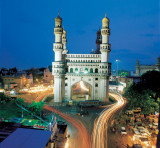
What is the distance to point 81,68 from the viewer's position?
129 feet

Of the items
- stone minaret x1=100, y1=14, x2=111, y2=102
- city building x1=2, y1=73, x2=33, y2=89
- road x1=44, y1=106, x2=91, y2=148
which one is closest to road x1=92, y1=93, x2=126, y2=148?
road x1=44, y1=106, x2=91, y2=148

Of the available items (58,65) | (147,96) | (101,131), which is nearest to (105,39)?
(58,65)

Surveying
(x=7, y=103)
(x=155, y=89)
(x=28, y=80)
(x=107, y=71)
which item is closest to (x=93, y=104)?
(x=107, y=71)

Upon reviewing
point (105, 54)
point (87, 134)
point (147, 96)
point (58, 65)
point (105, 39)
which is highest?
point (105, 39)

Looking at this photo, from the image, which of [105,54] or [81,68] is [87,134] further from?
Answer: [105,54]

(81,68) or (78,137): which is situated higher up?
(81,68)

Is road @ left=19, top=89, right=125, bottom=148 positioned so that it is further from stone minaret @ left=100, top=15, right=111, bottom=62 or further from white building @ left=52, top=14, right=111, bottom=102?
stone minaret @ left=100, top=15, right=111, bottom=62

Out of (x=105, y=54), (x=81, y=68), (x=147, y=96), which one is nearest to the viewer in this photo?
(x=147, y=96)

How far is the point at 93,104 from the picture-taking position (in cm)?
3666

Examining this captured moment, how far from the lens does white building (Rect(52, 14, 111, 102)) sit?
38219 mm

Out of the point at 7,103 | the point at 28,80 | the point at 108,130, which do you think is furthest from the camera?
the point at 28,80

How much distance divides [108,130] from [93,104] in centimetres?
1488

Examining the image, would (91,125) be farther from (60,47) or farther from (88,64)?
(60,47)

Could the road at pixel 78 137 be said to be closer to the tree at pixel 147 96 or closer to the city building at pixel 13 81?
the tree at pixel 147 96
